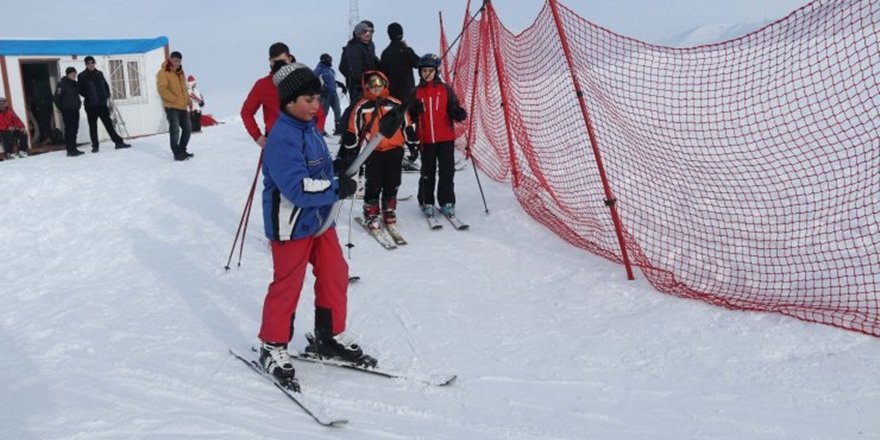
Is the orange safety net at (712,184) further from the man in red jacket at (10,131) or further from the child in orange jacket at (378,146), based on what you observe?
the man in red jacket at (10,131)

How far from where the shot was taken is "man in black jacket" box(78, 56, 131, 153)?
39.6ft

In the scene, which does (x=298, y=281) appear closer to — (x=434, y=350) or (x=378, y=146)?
(x=434, y=350)

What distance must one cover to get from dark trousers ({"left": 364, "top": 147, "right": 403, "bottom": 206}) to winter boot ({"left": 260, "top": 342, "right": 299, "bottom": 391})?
3145mm

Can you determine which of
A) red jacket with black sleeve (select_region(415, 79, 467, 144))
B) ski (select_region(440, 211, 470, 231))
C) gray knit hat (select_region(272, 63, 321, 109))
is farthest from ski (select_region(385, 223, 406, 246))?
gray knit hat (select_region(272, 63, 321, 109))

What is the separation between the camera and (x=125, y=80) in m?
14.9

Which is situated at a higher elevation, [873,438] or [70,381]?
[873,438]

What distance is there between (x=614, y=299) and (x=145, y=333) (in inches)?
128

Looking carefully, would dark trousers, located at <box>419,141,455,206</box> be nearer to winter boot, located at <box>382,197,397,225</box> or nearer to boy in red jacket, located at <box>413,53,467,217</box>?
boy in red jacket, located at <box>413,53,467,217</box>

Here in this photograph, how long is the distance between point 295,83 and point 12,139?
11250 mm

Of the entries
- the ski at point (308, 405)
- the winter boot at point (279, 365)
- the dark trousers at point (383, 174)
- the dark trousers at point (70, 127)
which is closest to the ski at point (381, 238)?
the dark trousers at point (383, 174)

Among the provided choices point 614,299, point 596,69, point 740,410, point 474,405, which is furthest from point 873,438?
Result: point 596,69

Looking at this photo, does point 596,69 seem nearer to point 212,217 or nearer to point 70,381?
A: point 212,217

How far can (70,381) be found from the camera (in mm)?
3746

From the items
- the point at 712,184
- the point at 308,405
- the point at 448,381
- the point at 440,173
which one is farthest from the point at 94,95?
the point at 448,381
